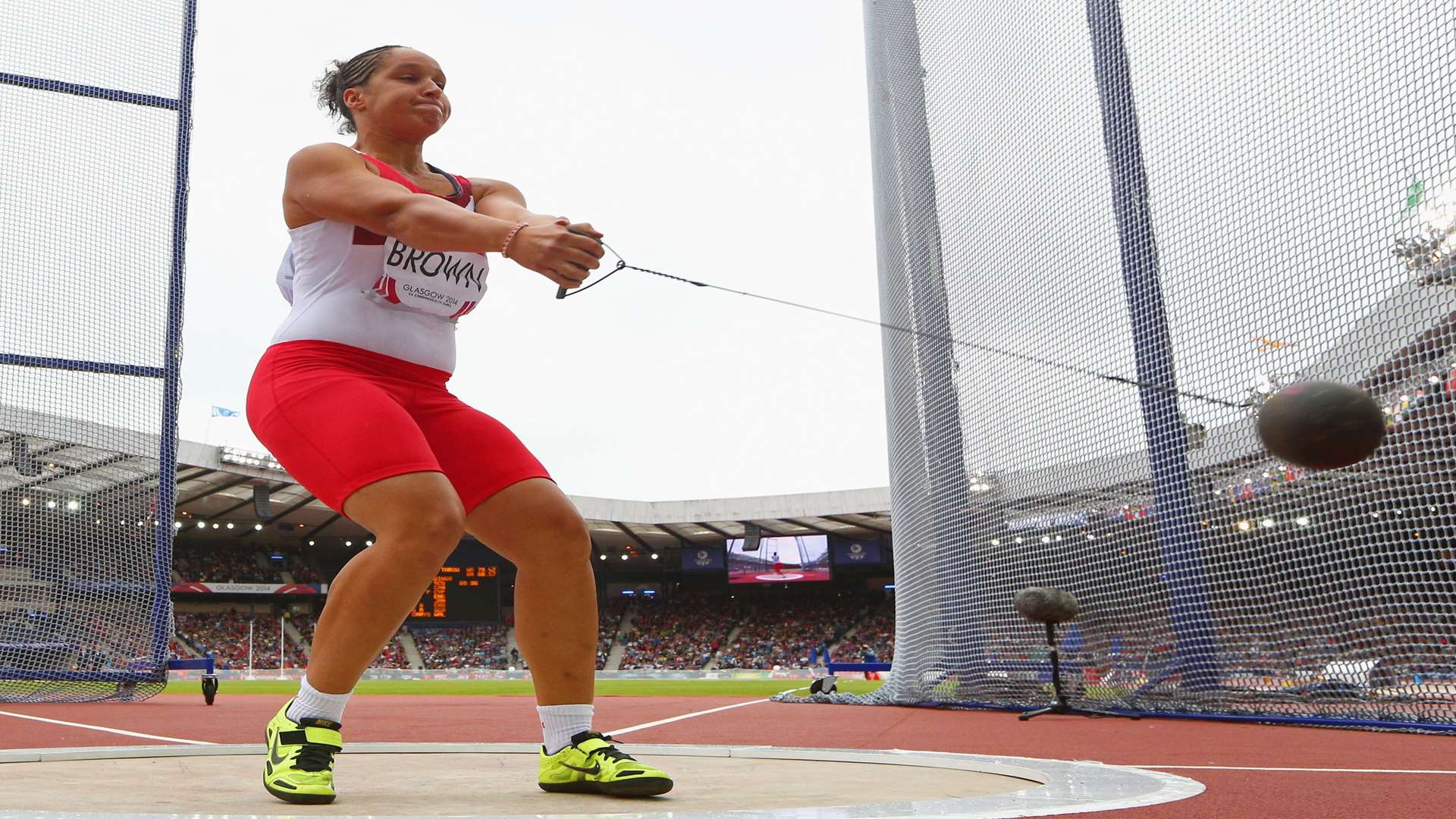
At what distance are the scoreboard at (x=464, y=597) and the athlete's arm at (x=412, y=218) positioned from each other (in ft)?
124

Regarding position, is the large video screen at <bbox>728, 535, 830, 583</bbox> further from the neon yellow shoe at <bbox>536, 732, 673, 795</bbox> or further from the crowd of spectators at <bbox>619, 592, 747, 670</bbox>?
the neon yellow shoe at <bbox>536, 732, 673, 795</bbox>

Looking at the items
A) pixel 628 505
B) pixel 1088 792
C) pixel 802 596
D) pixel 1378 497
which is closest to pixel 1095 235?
pixel 1378 497

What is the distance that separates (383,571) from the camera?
81.0 inches

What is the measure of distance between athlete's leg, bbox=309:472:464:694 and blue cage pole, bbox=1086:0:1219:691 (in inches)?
190

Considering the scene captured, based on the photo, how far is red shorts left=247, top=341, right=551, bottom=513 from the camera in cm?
211

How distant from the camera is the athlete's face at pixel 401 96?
2.46 m

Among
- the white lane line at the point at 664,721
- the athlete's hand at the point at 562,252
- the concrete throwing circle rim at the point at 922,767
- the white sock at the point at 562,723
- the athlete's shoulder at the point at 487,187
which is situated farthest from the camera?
the white lane line at the point at 664,721

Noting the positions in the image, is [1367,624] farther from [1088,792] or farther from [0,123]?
[0,123]

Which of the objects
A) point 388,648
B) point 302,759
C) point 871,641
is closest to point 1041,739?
point 302,759

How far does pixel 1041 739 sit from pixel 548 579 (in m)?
3.07

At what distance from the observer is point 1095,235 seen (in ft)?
21.5

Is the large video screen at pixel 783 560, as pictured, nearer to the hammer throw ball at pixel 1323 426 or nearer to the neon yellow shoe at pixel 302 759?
the hammer throw ball at pixel 1323 426

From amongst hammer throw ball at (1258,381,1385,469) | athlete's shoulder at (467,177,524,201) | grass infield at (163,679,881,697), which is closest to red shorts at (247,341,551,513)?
athlete's shoulder at (467,177,524,201)

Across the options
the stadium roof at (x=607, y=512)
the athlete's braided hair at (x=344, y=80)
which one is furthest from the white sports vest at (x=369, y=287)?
the stadium roof at (x=607, y=512)
